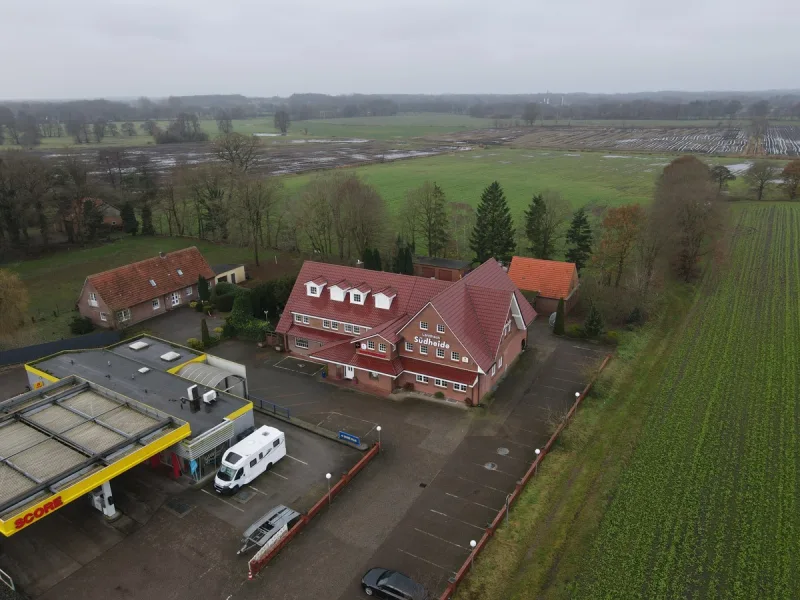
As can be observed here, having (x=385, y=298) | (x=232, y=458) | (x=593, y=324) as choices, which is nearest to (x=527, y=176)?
(x=593, y=324)

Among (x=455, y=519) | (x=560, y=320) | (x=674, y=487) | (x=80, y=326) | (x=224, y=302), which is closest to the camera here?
(x=455, y=519)

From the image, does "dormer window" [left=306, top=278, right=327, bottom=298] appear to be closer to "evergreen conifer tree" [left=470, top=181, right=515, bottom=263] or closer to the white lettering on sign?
the white lettering on sign

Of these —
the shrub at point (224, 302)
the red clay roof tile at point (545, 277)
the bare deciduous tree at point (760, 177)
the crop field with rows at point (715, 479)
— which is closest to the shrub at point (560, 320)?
the red clay roof tile at point (545, 277)

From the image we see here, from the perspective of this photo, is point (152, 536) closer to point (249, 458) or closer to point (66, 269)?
point (249, 458)

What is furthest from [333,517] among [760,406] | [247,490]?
[760,406]

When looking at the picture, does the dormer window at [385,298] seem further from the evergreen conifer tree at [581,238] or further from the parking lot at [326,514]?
the evergreen conifer tree at [581,238]

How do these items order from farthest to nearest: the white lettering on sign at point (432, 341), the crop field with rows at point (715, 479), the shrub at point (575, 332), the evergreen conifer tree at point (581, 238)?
the evergreen conifer tree at point (581, 238)
the shrub at point (575, 332)
the white lettering on sign at point (432, 341)
the crop field with rows at point (715, 479)
